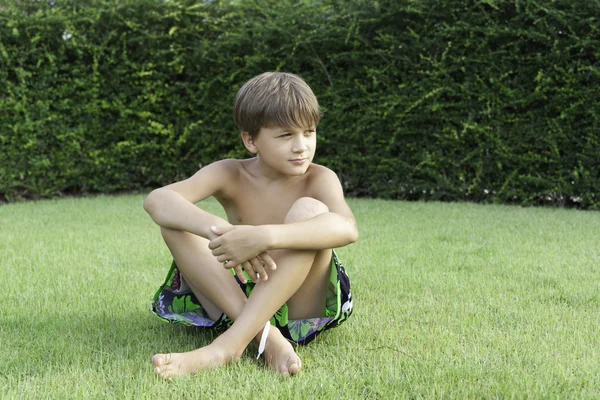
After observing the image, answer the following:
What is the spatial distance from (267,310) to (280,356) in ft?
0.56

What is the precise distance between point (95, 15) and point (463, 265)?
6.44 m

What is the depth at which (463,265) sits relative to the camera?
13.1ft

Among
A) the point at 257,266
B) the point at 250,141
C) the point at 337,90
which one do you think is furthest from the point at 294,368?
the point at 337,90

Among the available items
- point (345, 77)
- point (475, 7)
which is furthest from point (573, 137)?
point (345, 77)

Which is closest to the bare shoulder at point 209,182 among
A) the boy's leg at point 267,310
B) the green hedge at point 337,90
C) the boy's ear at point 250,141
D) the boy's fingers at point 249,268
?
the boy's ear at point 250,141

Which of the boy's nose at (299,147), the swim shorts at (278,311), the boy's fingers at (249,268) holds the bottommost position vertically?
the swim shorts at (278,311)

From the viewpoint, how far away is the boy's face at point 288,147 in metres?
2.45

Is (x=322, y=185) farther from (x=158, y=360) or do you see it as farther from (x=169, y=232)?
(x=158, y=360)

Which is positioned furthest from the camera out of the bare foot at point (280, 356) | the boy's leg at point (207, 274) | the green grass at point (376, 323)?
the boy's leg at point (207, 274)

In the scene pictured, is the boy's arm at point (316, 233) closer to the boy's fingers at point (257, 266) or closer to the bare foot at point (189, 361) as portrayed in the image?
the boy's fingers at point (257, 266)

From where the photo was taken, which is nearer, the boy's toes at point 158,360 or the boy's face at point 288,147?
the boy's toes at point 158,360

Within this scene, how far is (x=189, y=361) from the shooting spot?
2.13 metres

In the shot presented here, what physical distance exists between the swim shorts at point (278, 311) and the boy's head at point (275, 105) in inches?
22.1

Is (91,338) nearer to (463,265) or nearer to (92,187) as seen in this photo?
(463,265)
